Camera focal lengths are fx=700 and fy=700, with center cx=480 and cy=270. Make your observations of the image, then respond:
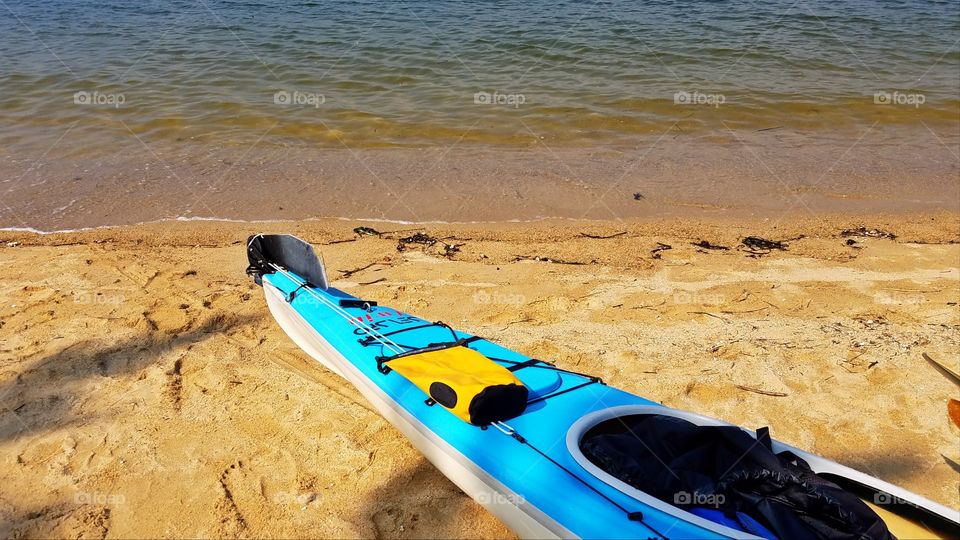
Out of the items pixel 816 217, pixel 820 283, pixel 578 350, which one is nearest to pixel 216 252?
pixel 578 350

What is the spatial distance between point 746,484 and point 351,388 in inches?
90.6

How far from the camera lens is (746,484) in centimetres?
271

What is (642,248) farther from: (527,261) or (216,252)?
(216,252)

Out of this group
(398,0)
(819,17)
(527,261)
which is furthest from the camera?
(398,0)

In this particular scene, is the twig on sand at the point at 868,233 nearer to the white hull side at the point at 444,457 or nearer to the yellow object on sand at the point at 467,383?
the yellow object on sand at the point at 467,383

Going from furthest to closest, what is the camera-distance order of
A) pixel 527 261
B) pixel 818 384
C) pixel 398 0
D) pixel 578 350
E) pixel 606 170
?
pixel 398 0 → pixel 606 170 → pixel 527 261 → pixel 578 350 → pixel 818 384

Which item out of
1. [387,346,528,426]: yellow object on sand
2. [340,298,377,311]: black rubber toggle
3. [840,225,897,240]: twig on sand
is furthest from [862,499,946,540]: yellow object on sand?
[840,225,897,240]: twig on sand

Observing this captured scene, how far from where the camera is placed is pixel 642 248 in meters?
5.97

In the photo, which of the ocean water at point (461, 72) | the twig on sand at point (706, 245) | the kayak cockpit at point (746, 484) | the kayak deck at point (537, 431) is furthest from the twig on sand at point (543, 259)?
the ocean water at point (461, 72)

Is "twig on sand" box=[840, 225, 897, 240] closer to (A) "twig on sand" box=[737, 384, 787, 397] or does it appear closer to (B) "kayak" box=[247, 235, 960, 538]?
(A) "twig on sand" box=[737, 384, 787, 397]

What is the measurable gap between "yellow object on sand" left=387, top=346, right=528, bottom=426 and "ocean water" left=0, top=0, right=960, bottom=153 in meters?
5.41

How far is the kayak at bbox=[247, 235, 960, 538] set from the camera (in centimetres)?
260

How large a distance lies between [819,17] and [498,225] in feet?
38.0

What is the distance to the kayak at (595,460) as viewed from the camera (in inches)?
102
